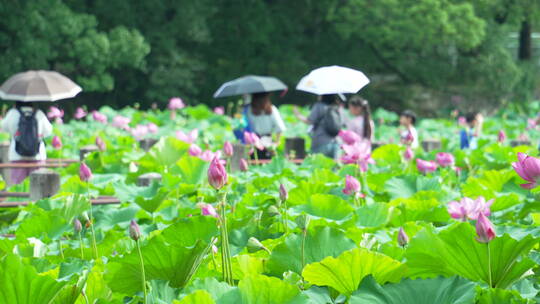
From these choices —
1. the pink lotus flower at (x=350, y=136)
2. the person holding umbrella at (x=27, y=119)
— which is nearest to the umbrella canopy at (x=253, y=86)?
the person holding umbrella at (x=27, y=119)

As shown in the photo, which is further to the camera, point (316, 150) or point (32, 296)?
point (316, 150)

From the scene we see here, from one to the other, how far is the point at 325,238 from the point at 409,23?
12.6 metres

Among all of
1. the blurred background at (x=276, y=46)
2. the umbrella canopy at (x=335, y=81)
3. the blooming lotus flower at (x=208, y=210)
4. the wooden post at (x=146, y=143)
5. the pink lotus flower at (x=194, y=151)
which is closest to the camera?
the blooming lotus flower at (x=208, y=210)

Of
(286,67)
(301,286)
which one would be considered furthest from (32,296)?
(286,67)

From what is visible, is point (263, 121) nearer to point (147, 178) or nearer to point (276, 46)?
point (147, 178)

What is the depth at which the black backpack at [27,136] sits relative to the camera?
4.73m

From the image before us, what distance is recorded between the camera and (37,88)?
4809 mm

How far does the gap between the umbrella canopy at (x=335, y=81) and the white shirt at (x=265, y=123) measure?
4.70 ft

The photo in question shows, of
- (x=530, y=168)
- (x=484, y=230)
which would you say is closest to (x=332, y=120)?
(x=530, y=168)

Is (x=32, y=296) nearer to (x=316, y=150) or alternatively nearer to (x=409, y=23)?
(x=316, y=150)

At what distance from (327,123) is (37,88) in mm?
1852

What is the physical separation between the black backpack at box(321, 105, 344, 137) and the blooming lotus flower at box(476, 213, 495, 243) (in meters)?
3.89

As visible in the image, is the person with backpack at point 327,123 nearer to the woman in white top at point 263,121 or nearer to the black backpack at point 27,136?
the woman in white top at point 263,121

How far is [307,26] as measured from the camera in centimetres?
1705
